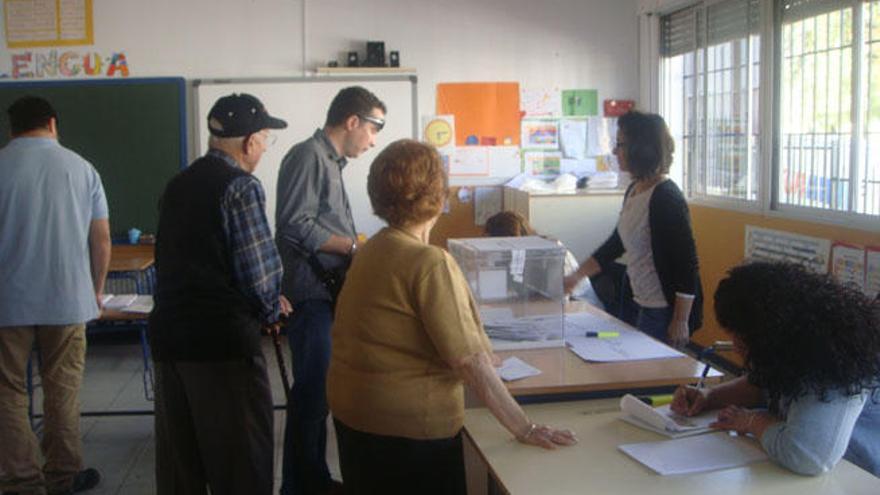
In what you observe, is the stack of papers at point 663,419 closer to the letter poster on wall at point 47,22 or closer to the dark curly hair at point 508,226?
the dark curly hair at point 508,226

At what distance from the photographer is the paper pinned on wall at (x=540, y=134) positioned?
595 centimetres

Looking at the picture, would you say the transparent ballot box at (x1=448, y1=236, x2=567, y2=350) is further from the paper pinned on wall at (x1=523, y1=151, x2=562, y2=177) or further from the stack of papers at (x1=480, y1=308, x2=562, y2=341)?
the paper pinned on wall at (x1=523, y1=151, x2=562, y2=177)

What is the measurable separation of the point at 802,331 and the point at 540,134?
4.35 meters

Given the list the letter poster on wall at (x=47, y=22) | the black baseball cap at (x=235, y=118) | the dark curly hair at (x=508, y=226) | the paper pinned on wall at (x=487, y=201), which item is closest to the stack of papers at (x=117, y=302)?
the dark curly hair at (x=508, y=226)

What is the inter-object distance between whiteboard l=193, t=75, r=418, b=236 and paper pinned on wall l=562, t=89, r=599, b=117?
3.50 feet

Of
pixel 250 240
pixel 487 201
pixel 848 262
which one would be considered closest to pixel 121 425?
pixel 250 240

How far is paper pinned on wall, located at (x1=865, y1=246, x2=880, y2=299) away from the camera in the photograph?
11.9 feet

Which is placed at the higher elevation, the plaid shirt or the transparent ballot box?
the plaid shirt

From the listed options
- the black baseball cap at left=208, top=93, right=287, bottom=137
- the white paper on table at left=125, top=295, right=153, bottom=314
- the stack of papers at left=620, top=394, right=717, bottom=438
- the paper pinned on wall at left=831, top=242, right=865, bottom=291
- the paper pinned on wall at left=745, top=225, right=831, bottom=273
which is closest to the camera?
the stack of papers at left=620, top=394, right=717, bottom=438

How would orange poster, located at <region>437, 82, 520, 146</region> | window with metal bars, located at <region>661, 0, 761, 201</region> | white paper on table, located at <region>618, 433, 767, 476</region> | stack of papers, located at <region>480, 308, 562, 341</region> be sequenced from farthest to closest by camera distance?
1. orange poster, located at <region>437, 82, 520, 146</region>
2. window with metal bars, located at <region>661, 0, 761, 201</region>
3. stack of papers, located at <region>480, 308, 562, 341</region>
4. white paper on table, located at <region>618, 433, 767, 476</region>

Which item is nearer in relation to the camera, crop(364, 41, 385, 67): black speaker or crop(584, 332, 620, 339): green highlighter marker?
crop(584, 332, 620, 339): green highlighter marker

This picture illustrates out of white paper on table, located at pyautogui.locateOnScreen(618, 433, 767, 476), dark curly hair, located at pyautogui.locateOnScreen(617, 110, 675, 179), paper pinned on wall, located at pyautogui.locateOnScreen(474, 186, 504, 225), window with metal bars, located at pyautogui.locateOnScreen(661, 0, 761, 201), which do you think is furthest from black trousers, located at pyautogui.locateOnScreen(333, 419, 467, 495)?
paper pinned on wall, located at pyautogui.locateOnScreen(474, 186, 504, 225)

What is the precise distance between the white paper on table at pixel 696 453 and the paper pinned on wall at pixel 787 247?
6.62 ft

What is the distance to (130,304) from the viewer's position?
4.05 metres
